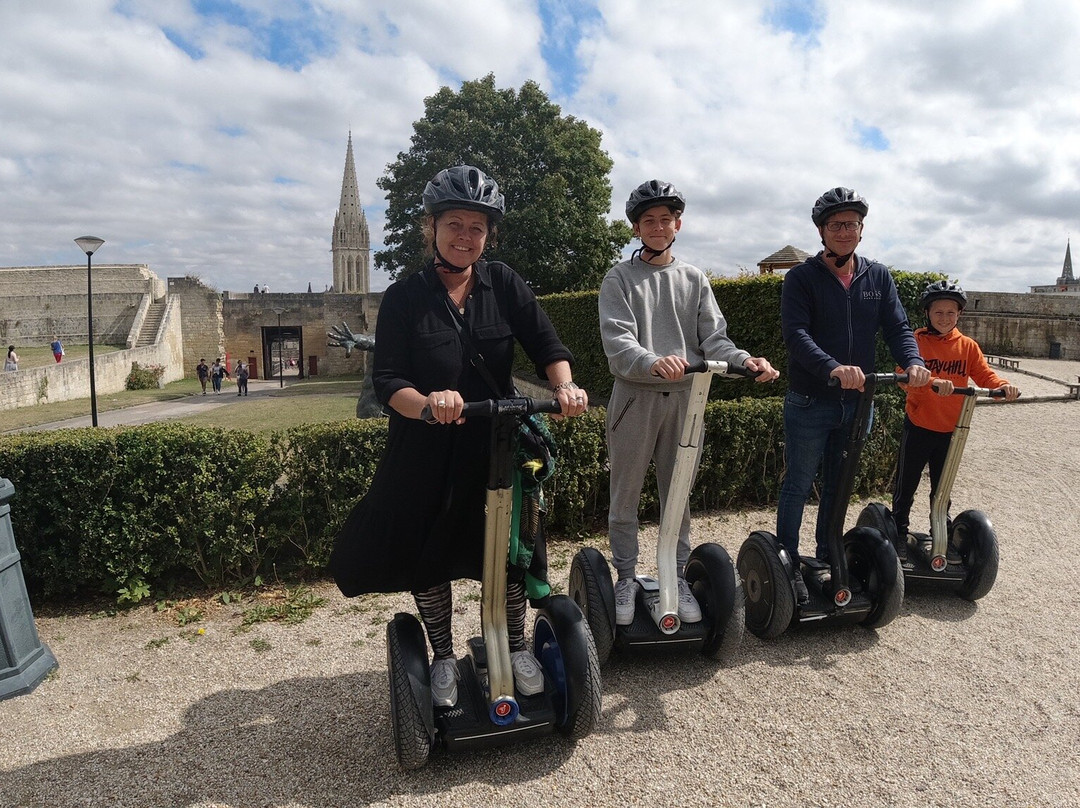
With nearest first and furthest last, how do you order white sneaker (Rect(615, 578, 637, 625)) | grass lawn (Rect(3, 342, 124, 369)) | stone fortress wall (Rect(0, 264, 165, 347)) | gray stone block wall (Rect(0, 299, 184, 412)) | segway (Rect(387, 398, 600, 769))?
1. segway (Rect(387, 398, 600, 769))
2. white sneaker (Rect(615, 578, 637, 625))
3. gray stone block wall (Rect(0, 299, 184, 412))
4. grass lawn (Rect(3, 342, 124, 369))
5. stone fortress wall (Rect(0, 264, 165, 347))

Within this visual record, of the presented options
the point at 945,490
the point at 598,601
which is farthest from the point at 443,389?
the point at 945,490

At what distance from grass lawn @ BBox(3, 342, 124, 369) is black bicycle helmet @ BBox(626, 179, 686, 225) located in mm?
27301

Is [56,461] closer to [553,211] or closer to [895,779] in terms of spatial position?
[895,779]

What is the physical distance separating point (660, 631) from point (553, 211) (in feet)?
72.7

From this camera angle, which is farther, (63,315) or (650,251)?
(63,315)

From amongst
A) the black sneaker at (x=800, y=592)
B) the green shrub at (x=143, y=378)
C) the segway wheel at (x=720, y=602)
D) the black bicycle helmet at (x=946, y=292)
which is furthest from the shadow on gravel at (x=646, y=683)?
the green shrub at (x=143, y=378)

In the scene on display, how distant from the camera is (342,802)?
245cm

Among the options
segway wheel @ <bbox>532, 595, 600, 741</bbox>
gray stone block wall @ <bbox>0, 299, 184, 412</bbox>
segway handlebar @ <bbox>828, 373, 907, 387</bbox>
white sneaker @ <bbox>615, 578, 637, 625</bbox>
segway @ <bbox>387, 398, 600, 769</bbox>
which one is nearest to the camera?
segway @ <bbox>387, 398, 600, 769</bbox>

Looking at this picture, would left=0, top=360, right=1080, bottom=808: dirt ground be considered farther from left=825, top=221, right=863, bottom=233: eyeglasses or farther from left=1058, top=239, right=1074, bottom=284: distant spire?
left=1058, top=239, right=1074, bottom=284: distant spire

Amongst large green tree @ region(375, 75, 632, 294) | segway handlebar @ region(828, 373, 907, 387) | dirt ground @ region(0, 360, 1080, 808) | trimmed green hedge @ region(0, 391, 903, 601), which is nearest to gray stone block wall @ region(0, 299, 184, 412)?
large green tree @ region(375, 75, 632, 294)

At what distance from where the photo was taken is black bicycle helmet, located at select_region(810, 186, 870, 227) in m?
3.46

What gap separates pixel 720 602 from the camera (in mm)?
3178

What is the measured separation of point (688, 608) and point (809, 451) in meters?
1.14

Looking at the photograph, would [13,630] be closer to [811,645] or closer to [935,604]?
[811,645]
